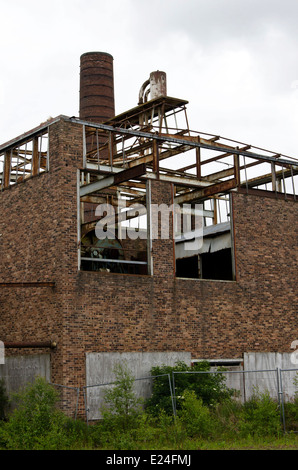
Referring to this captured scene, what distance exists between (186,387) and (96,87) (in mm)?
20381

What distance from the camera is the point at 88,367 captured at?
59.7 feet

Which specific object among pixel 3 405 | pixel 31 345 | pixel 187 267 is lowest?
pixel 3 405

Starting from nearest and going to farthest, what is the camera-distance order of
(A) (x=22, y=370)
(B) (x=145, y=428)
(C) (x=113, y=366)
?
(B) (x=145, y=428), (C) (x=113, y=366), (A) (x=22, y=370)

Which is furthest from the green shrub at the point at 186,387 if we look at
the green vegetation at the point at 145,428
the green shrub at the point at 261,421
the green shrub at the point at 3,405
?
the green shrub at the point at 3,405

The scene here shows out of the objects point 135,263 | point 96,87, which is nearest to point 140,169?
point 135,263

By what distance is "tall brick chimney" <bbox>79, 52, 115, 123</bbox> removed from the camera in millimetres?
34031

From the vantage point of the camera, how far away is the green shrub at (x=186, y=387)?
17.7m

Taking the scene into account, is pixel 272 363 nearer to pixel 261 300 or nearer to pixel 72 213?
pixel 261 300

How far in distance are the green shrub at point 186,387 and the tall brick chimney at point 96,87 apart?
58.4 ft

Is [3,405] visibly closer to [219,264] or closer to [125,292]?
[125,292]

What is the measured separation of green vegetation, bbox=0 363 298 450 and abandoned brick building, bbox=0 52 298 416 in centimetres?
219

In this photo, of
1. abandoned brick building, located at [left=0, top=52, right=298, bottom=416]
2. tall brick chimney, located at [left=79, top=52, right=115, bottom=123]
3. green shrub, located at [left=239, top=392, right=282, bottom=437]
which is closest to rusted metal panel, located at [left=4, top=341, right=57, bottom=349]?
abandoned brick building, located at [left=0, top=52, right=298, bottom=416]

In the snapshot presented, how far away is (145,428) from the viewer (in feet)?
48.6

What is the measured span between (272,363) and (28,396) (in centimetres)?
873
